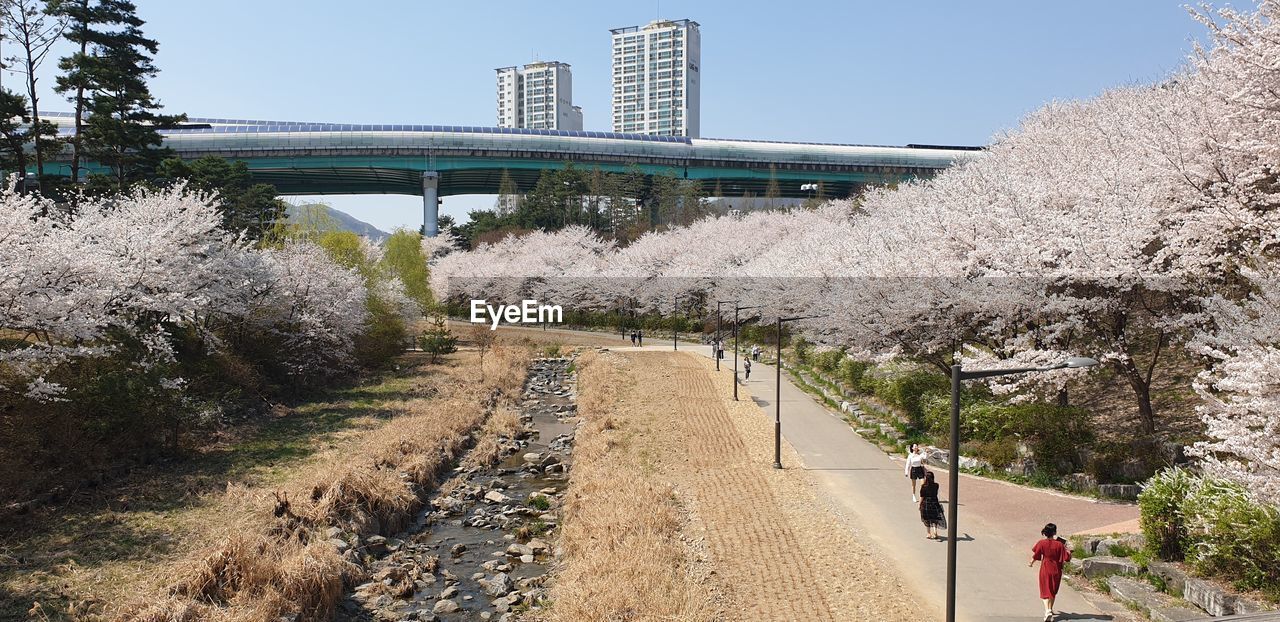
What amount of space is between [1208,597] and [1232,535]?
3.36 ft

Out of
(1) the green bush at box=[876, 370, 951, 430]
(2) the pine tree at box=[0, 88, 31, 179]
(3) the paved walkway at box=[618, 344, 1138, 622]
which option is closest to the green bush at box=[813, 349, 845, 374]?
(1) the green bush at box=[876, 370, 951, 430]

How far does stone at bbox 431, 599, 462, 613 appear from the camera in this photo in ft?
49.1

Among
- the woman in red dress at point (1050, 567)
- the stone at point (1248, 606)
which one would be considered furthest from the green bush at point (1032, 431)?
the stone at point (1248, 606)

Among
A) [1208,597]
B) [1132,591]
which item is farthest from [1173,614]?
[1132,591]

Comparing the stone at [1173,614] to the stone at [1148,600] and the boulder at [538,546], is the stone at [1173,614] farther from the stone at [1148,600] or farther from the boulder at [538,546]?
the boulder at [538,546]

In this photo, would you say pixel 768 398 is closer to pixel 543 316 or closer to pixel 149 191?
pixel 149 191

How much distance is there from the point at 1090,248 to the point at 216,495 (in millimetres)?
22812

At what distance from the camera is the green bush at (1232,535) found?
37.5 ft

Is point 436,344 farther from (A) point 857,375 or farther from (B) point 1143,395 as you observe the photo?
(B) point 1143,395

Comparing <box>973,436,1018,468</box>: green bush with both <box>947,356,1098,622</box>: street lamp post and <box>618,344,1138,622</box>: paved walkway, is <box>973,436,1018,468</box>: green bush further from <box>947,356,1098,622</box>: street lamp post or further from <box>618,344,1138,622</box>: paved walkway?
<box>947,356,1098,622</box>: street lamp post

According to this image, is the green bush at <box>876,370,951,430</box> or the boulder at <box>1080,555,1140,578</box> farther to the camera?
the green bush at <box>876,370,951,430</box>

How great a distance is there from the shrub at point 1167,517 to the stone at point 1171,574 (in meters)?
0.31

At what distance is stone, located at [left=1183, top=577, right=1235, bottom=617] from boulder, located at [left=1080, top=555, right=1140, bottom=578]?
1.15m

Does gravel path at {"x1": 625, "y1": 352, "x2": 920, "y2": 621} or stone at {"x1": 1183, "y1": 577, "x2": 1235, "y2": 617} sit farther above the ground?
stone at {"x1": 1183, "y1": 577, "x2": 1235, "y2": 617}
